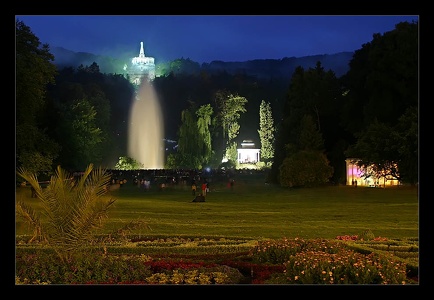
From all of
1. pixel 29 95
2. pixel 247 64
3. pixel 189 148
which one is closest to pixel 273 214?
pixel 29 95

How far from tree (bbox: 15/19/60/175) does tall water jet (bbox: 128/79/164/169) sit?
34909 mm

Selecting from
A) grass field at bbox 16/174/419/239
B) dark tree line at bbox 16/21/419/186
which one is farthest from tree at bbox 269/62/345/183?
grass field at bbox 16/174/419/239

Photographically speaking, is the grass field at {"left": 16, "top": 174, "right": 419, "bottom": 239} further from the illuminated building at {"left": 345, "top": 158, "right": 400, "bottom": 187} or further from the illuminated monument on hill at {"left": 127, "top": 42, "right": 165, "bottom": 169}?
the illuminated monument on hill at {"left": 127, "top": 42, "right": 165, "bottom": 169}

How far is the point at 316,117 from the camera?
41750mm

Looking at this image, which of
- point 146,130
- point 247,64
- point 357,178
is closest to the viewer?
point 357,178

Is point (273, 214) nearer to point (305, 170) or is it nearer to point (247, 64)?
point (305, 170)

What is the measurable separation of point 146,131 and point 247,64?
84.3m

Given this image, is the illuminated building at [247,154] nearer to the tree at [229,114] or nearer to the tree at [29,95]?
the tree at [229,114]

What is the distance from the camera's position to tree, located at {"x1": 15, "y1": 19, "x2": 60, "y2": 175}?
72.8 ft

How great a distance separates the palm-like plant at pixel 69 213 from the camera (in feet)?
31.5

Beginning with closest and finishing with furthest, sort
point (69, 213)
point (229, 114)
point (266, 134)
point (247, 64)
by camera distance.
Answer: point (69, 213) → point (266, 134) → point (229, 114) → point (247, 64)

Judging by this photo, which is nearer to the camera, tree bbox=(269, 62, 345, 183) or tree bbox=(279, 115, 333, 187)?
tree bbox=(279, 115, 333, 187)
